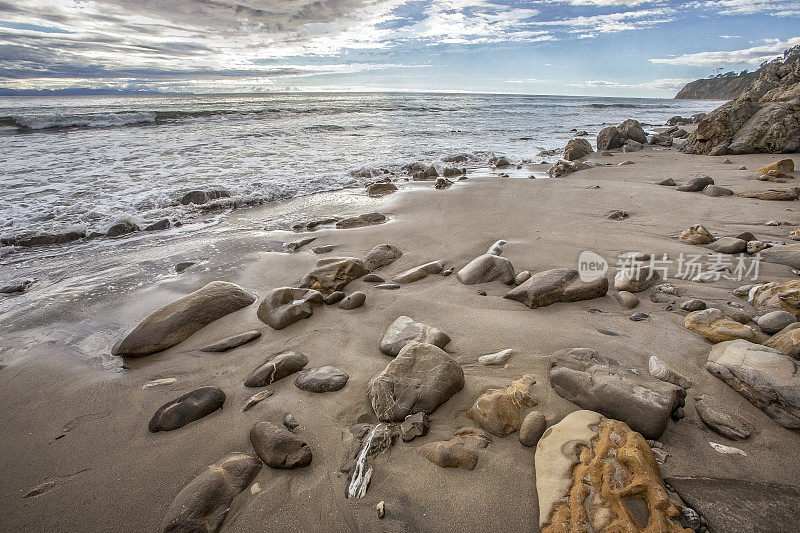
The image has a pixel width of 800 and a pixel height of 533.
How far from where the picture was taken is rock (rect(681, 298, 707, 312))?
88.4 inches

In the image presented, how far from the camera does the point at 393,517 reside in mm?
1219

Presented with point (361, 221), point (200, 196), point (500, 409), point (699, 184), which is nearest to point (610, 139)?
point (699, 184)

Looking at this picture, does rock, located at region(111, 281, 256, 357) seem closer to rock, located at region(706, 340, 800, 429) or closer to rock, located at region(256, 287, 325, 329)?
rock, located at region(256, 287, 325, 329)

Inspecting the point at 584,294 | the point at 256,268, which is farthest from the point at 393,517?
the point at 256,268

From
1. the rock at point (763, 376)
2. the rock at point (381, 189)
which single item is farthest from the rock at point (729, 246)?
the rock at point (381, 189)

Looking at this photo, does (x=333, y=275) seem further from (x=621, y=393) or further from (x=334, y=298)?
(x=621, y=393)

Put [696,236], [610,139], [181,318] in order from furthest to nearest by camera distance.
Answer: [610,139], [696,236], [181,318]

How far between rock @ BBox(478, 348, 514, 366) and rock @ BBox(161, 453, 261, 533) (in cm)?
116

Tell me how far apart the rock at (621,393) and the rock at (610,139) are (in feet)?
38.5

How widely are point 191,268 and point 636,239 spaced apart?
4365 mm

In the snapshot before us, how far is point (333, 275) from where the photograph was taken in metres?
2.99

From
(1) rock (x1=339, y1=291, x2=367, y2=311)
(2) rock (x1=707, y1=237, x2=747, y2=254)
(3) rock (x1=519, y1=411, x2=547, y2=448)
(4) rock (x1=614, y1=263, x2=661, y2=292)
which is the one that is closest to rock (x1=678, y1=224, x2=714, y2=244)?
(2) rock (x1=707, y1=237, x2=747, y2=254)

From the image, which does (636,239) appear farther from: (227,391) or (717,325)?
(227,391)

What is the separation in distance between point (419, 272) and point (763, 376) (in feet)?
6.92
